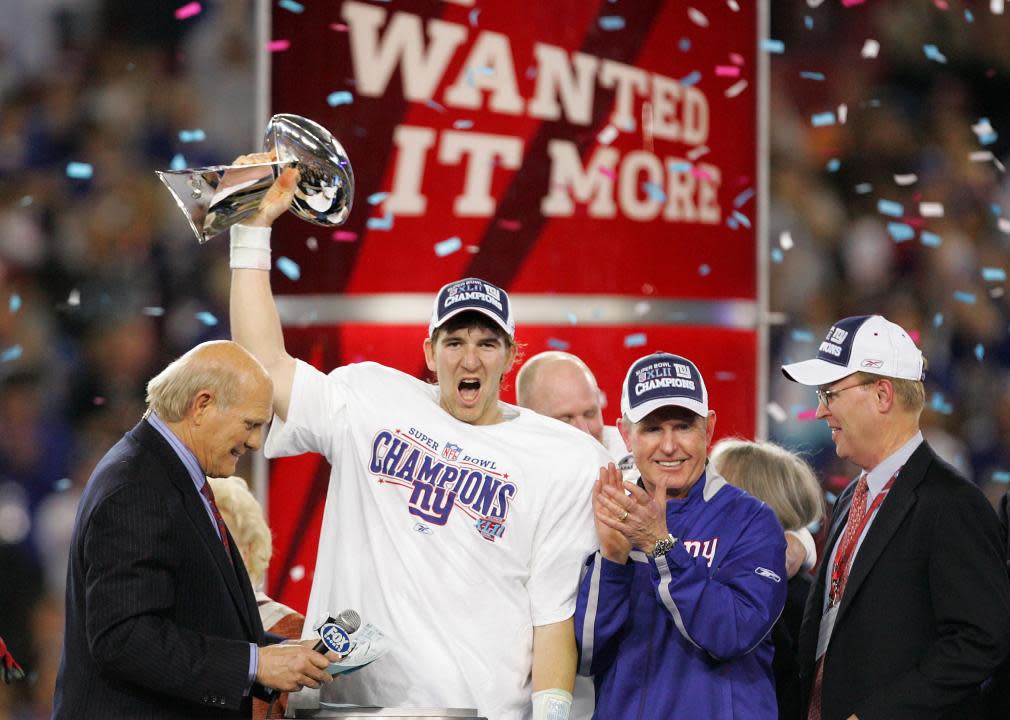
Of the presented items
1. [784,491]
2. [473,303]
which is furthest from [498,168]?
[473,303]

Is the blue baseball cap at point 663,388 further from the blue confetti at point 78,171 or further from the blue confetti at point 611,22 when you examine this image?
the blue confetti at point 78,171

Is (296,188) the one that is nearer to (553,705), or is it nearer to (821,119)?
(553,705)

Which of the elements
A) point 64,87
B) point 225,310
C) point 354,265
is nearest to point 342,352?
point 354,265

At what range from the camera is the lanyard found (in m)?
3.25

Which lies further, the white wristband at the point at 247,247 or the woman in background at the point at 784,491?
the woman in background at the point at 784,491

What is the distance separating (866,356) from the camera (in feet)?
10.7

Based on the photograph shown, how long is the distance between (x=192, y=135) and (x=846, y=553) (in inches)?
140

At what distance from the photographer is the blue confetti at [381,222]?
17.0ft

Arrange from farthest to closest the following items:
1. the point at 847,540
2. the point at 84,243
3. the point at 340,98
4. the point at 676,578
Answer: the point at 84,243, the point at 340,98, the point at 847,540, the point at 676,578

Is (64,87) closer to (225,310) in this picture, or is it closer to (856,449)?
(225,310)

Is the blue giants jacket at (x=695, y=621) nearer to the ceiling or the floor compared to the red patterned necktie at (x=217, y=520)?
nearer to the floor

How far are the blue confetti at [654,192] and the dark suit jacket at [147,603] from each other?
294 cm

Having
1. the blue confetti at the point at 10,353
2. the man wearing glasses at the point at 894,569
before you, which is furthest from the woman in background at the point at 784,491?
the blue confetti at the point at 10,353

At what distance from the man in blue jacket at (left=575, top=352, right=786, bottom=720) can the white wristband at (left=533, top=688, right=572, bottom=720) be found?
0.27 ft
